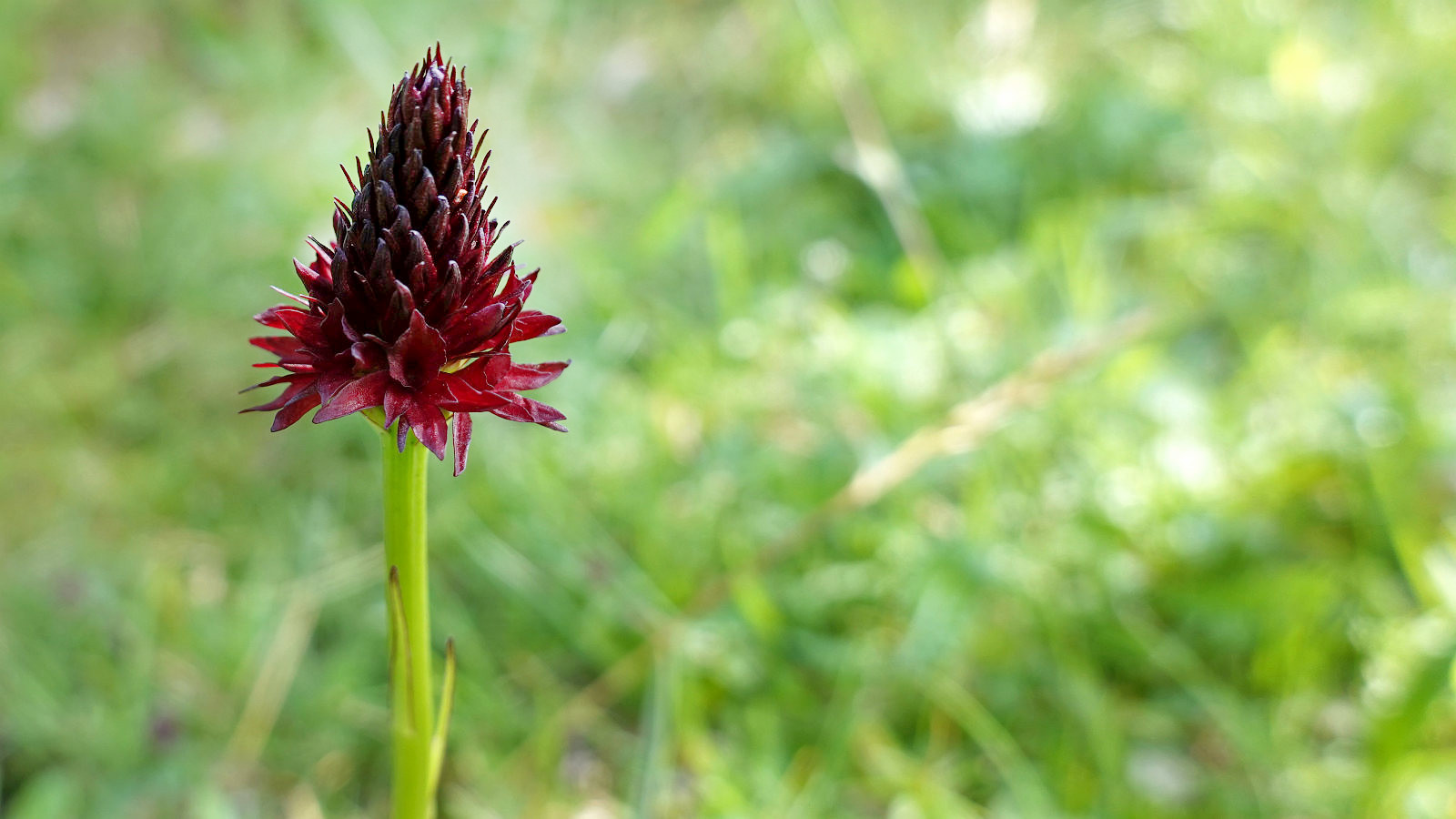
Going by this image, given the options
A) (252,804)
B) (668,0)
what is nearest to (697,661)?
(252,804)

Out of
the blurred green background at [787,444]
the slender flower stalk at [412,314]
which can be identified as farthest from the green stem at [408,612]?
the blurred green background at [787,444]

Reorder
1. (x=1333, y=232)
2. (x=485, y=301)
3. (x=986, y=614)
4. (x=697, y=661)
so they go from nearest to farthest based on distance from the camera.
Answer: (x=485, y=301) → (x=697, y=661) → (x=986, y=614) → (x=1333, y=232)

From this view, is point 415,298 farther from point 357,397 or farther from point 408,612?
point 408,612

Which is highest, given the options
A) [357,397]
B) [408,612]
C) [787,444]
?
[787,444]

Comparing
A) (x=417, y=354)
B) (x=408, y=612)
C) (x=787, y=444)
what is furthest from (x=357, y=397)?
(x=787, y=444)

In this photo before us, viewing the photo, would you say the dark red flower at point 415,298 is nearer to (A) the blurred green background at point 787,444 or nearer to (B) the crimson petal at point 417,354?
(B) the crimson petal at point 417,354

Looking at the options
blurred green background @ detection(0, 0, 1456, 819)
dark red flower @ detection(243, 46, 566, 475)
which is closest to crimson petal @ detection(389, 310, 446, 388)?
dark red flower @ detection(243, 46, 566, 475)

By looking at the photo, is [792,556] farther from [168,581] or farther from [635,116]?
[635,116]

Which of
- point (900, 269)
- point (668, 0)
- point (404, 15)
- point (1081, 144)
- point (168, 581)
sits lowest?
point (168, 581)
